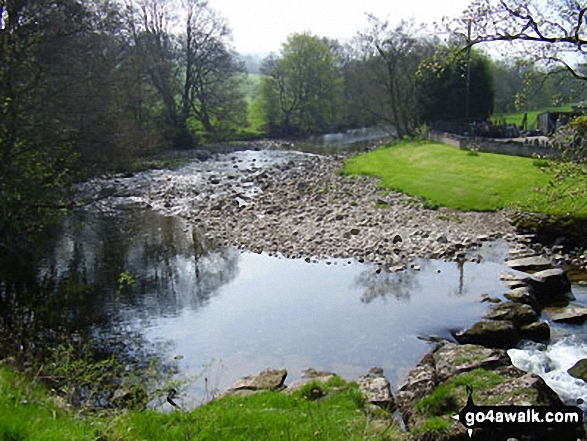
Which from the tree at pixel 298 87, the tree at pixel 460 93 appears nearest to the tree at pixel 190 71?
the tree at pixel 298 87

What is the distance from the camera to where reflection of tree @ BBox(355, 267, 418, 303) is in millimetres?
16188

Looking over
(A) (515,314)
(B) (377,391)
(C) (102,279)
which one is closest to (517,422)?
(B) (377,391)

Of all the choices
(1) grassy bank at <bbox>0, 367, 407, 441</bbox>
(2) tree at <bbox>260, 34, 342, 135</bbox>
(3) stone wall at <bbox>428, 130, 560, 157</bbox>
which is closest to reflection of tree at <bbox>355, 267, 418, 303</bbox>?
(1) grassy bank at <bbox>0, 367, 407, 441</bbox>

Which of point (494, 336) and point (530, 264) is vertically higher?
point (530, 264)

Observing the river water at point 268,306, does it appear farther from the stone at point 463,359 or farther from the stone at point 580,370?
the stone at point 463,359

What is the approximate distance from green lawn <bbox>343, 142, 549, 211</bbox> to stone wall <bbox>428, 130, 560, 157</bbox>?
0.63 metres

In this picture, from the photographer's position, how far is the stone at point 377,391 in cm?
970

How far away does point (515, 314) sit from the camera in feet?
44.2

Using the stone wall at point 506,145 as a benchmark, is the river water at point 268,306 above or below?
below

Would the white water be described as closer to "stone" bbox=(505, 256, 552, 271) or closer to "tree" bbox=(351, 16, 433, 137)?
"stone" bbox=(505, 256, 552, 271)

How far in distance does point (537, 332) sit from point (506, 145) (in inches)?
928

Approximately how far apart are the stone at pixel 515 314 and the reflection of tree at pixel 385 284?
2.67 metres

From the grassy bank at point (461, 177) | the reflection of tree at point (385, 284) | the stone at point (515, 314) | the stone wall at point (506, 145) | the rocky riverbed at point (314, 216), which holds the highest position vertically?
the stone wall at point (506, 145)

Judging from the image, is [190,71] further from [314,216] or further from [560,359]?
[560,359]
